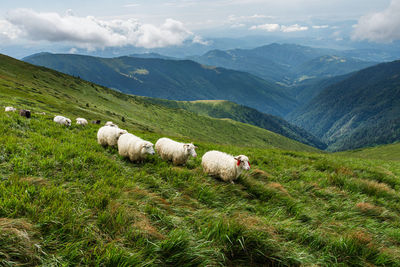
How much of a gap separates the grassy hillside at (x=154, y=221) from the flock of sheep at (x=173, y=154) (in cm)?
82

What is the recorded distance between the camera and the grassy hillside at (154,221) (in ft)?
9.09

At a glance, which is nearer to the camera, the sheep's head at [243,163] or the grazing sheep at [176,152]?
the sheep's head at [243,163]

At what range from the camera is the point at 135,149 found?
8125mm

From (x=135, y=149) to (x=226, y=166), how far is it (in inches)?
151

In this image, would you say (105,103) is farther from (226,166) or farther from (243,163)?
(243,163)

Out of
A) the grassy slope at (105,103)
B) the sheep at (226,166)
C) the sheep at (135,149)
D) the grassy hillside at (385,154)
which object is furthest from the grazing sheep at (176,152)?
the grassy hillside at (385,154)

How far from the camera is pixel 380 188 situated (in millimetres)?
8953

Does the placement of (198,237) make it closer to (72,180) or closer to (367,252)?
(367,252)

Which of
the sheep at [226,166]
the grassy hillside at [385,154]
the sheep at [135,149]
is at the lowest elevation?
the grassy hillside at [385,154]

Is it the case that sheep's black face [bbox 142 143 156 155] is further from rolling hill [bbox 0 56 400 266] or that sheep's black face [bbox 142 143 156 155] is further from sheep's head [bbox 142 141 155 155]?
rolling hill [bbox 0 56 400 266]

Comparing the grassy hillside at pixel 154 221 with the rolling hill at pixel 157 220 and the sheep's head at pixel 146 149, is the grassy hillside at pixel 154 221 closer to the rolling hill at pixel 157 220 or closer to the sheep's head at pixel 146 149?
the rolling hill at pixel 157 220

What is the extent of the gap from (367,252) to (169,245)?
3879 mm

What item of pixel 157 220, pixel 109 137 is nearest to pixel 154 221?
pixel 157 220

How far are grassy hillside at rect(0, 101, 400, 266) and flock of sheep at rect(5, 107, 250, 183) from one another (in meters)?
0.82
